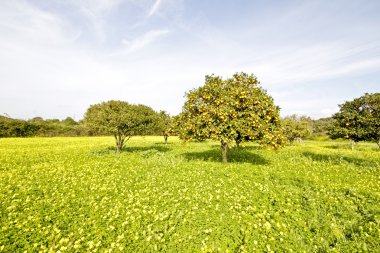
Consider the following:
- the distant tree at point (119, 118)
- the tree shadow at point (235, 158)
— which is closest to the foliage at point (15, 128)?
the distant tree at point (119, 118)

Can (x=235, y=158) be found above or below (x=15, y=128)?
below

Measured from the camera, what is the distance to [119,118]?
78.1ft

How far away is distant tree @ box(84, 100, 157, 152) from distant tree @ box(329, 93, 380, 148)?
66.3 ft

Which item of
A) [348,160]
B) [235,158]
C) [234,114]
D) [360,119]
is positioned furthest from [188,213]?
[348,160]

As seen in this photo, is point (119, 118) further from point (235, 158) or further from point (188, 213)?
point (188, 213)

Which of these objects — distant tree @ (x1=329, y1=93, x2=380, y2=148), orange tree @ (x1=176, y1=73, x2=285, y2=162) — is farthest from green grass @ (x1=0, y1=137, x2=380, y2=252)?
distant tree @ (x1=329, y1=93, x2=380, y2=148)

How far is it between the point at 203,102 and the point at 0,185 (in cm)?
1415

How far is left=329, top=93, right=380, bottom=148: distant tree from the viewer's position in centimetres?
1781

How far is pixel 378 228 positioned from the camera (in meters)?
7.69

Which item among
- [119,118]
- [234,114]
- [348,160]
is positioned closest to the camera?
[234,114]

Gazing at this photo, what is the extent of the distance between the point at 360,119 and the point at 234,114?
11817mm

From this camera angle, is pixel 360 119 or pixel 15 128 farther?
pixel 15 128

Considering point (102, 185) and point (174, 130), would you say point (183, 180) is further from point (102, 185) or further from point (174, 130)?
point (174, 130)

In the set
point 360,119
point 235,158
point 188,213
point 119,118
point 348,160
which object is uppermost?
point 119,118
